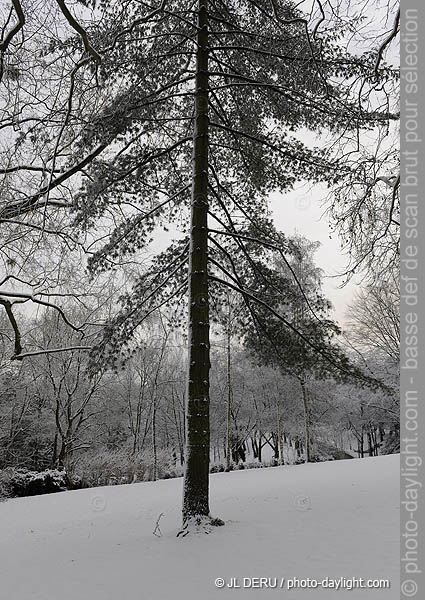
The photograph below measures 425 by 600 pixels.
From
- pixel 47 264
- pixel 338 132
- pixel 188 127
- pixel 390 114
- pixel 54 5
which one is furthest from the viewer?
pixel 188 127

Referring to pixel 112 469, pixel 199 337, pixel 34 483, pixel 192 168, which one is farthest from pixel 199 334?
pixel 112 469

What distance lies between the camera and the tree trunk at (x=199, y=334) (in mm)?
5223

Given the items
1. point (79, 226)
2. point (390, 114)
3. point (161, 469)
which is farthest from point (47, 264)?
point (161, 469)

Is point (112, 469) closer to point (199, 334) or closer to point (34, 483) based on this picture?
point (34, 483)

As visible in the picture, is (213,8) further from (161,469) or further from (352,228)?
(161,469)

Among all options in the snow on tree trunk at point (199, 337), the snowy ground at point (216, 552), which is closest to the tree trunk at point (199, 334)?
the snow on tree trunk at point (199, 337)

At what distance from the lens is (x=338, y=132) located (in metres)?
6.28

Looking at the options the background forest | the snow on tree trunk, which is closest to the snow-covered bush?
the background forest

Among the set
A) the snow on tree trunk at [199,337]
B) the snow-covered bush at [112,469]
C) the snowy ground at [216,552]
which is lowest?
the snow-covered bush at [112,469]

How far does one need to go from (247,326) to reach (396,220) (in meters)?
2.86

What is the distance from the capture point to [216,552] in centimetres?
405

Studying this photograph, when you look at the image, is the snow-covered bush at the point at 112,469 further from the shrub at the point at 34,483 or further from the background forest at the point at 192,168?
the background forest at the point at 192,168

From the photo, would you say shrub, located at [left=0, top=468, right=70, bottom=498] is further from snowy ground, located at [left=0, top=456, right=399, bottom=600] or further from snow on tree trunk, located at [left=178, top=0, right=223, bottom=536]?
snow on tree trunk, located at [left=178, top=0, right=223, bottom=536]

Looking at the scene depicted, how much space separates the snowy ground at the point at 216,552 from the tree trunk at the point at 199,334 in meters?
0.47
